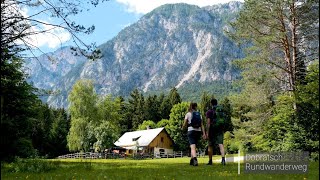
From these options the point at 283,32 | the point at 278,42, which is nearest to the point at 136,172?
the point at 283,32

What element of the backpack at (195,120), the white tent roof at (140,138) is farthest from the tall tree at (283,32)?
the white tent roof at (140,138)

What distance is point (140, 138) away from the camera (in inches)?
3110

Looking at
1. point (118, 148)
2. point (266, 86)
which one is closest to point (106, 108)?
point (118, 148)

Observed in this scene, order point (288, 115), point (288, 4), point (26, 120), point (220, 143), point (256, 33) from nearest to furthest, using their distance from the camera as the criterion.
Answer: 1. point (220, 143)
2. point (26, 120)
3. point (288, 115)
4. point (288, 4)
5. point (256, 33)

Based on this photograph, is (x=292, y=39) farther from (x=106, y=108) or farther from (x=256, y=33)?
(x=106, y=108)

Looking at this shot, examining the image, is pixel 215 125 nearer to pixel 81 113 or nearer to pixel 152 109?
pixel 81 113

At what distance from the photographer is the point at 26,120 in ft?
51.5

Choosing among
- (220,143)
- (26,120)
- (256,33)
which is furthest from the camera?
(256,33)

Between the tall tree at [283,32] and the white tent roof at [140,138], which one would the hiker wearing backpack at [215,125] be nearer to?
the tall tree at [283,32]

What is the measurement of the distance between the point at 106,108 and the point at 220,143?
63.9m

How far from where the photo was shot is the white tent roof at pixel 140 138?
76294mm

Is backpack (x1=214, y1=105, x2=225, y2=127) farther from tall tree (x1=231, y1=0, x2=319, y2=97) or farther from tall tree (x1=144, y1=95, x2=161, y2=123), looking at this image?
tall tree (x1=144, y1=95, x2=161, y2=123)

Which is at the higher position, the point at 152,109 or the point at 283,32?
the point at 152,109

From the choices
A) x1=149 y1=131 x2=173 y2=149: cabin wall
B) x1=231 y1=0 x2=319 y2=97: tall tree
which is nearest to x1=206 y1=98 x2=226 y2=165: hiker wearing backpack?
x1=231 y1=0 x2=319 y2=97: tall tree
